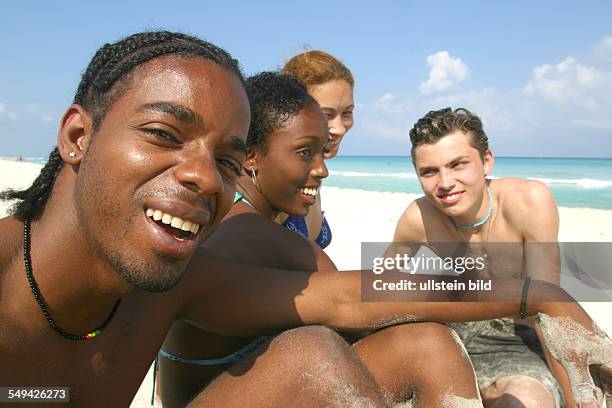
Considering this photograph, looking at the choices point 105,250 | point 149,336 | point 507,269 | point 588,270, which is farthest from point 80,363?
point 588,270

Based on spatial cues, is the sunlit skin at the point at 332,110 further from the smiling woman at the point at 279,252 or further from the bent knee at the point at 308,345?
the bent knee at the point at 308,345

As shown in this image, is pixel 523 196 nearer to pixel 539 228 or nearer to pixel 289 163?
pixel 539 228

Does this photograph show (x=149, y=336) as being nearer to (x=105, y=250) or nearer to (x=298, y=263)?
(x=105, y=250)

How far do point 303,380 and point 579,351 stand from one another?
1.13 m

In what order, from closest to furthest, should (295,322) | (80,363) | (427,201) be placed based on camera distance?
(80,363), (295,322), (427,201)

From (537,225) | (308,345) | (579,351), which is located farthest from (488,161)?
(308,345)

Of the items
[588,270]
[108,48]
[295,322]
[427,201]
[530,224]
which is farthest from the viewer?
[588,270]

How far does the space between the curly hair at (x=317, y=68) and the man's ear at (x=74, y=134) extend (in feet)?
7.89

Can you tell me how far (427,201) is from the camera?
13.5ft

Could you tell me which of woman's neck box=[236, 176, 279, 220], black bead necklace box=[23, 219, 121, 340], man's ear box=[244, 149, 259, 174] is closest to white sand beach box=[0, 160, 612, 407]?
woman's neck box=[236, 176, 279, 220]

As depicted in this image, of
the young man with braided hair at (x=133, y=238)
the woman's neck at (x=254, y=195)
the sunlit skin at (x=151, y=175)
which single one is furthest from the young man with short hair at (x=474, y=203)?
the sunlit skin at (x=151, y=175)

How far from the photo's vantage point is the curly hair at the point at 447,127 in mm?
3734

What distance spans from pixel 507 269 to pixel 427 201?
77cm

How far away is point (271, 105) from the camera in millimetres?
2875
